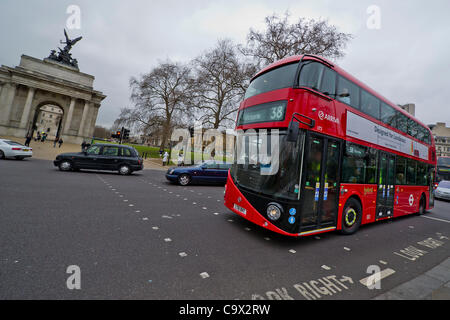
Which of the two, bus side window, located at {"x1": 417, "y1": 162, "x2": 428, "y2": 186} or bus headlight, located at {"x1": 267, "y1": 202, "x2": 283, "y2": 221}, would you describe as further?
bus side window, located at {"x1": 417, "y1": 162, "x2": 428, "y2": 186}

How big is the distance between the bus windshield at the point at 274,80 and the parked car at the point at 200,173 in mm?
6575

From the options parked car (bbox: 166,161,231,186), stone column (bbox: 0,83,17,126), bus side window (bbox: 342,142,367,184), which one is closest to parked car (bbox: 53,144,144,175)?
parked car (bbox: 166,161,231,186)

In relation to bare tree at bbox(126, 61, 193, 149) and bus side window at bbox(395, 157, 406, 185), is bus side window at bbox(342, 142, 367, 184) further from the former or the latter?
bare tree at bbox(126, 61, 193, 149)

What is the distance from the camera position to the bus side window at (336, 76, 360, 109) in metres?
4.59

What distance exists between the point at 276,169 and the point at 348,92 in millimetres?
2903

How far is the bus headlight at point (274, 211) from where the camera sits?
370 centimetres

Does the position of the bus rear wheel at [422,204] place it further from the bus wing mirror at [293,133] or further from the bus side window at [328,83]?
the bus wing mirror at [293,133]

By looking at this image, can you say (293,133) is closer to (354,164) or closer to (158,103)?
(354,164)

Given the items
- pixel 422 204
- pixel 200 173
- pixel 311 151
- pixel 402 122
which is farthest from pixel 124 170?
pixel 422 204

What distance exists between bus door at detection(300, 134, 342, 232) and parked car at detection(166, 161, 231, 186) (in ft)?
24.6

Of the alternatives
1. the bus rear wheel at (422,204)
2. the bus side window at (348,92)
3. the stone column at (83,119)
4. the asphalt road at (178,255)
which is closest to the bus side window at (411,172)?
the bus rear wheel at (422,204)

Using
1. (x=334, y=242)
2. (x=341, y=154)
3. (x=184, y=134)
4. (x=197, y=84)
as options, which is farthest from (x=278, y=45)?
(x=334, y=242)

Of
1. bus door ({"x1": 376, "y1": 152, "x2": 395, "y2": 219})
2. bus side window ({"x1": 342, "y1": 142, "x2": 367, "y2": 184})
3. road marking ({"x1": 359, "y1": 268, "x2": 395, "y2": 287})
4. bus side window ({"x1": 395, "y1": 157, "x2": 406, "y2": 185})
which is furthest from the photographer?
bus side window ({"x1": 395, "y1": 157, "x2": 406, "y2": 185})

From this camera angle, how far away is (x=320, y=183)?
421 cm
